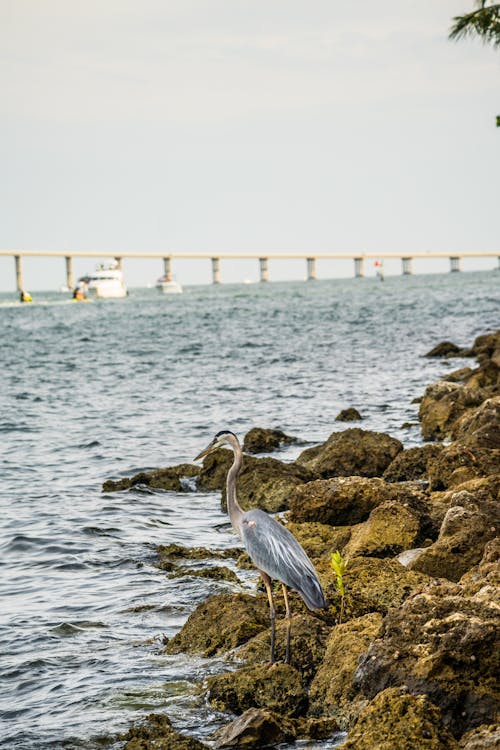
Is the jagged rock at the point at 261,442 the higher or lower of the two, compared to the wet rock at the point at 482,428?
lower

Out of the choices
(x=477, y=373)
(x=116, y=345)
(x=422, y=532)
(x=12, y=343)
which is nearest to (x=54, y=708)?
(x=422, y=532)

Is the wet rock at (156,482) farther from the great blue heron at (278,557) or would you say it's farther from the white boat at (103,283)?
the white boat at (103,283)

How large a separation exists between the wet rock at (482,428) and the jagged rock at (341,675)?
16.4 feet

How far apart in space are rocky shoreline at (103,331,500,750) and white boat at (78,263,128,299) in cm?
11542

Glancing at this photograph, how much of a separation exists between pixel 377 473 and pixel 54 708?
21.7 feet

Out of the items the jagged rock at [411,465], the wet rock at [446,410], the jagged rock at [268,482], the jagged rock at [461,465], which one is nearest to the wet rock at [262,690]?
the jagged rock at [461,465]

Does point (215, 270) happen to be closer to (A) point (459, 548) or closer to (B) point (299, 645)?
(A) point (459, 548)

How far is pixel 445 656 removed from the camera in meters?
5.13

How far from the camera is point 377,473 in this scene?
1257 centimetres

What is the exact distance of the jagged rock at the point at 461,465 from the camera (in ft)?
33.7

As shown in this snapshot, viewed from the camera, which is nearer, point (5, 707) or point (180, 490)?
point (5, 707)

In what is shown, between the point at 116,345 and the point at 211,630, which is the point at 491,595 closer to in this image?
the point at 211,630

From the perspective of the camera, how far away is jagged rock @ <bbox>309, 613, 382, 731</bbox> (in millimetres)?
5758

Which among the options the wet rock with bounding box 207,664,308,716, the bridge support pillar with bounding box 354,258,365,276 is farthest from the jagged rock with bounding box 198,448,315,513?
the bridge support pillar with bounding box 354,258,365,276
